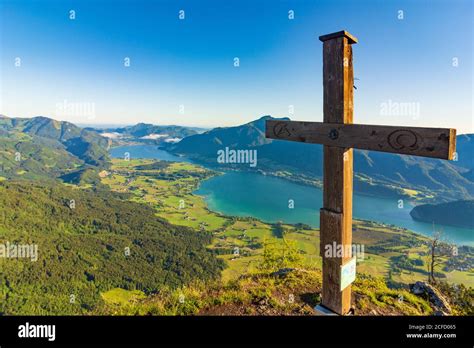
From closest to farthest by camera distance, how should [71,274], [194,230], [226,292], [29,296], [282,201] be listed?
[226,292] < [29,296] < [71,274] < [194,230] < [282,201]

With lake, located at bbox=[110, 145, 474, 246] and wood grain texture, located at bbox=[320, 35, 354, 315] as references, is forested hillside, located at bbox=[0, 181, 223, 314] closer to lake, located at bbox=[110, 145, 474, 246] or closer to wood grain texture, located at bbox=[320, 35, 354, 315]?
lake, located at bbox=[110, 145, 474, 246]

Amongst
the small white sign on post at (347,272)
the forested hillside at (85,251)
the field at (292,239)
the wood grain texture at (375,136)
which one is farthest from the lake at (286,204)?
the wood grain texture at (375,136)

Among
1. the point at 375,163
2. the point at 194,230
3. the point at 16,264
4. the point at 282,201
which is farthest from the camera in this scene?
the point at 375,163

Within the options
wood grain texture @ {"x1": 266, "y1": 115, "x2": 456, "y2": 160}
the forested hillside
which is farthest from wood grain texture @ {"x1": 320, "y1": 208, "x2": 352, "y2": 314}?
the forested hillside
